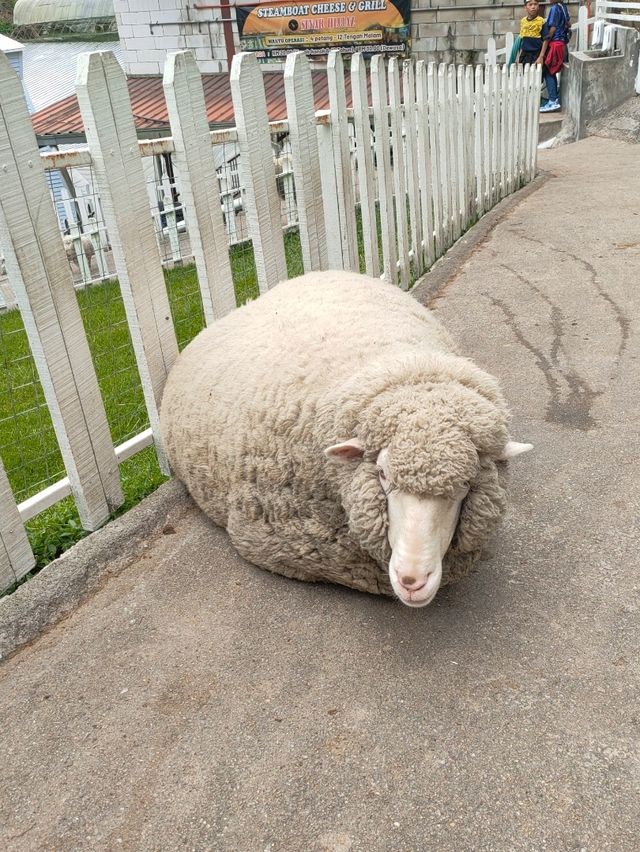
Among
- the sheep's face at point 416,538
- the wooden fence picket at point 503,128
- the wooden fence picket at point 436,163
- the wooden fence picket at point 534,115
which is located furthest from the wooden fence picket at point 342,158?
the wooden fence picket at point 534,115

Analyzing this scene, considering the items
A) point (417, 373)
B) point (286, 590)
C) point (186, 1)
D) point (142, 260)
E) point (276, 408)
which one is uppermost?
point (186, 1)

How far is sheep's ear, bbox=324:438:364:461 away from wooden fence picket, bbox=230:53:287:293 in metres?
1.73

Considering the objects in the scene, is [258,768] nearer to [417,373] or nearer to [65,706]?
[65,706]

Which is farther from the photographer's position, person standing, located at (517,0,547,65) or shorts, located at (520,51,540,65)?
shorts, located at (520,51,540,65)

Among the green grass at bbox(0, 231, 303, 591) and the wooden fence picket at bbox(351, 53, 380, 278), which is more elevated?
the wooden fence picket at bbox(351, 53, 380, 278)

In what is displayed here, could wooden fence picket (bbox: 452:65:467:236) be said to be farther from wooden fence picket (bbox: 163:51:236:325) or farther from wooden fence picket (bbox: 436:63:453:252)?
wooden fence picket (bbox: 163:51:236:325)

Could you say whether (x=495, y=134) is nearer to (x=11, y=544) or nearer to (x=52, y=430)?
(x=52, y=430)

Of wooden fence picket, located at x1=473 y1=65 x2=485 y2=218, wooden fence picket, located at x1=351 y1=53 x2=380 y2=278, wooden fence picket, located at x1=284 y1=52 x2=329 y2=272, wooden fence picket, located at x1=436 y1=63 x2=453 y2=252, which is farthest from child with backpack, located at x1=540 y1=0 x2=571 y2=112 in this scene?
wooden fence picket, located at x1=284 y1=52 x2=329 y2=272

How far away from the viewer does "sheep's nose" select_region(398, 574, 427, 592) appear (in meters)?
1.84

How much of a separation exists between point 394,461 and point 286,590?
0.74 meters

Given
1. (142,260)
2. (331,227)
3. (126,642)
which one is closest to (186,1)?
(331,227)

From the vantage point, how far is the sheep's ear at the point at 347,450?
6.53 ft

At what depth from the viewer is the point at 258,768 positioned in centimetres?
178

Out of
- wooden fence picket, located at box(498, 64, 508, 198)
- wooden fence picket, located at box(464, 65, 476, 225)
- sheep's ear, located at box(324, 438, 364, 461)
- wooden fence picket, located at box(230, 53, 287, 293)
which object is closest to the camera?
sheep's ear, located at box(324, 438, 364, 461)
